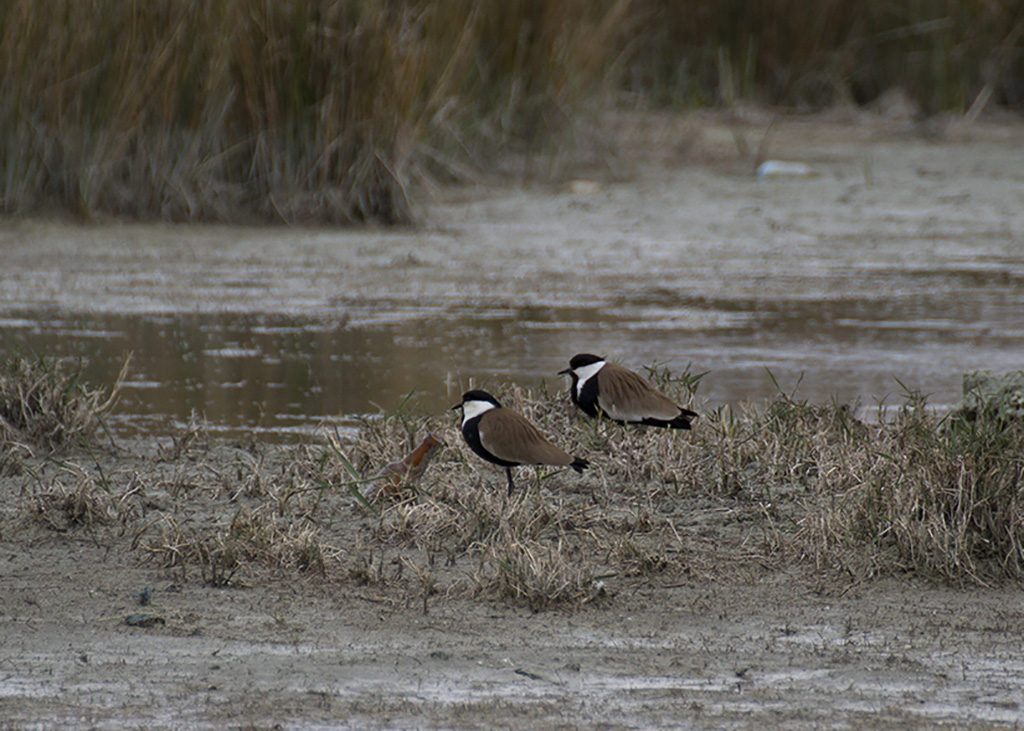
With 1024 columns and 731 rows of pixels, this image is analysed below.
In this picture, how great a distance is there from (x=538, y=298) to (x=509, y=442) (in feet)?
12.6

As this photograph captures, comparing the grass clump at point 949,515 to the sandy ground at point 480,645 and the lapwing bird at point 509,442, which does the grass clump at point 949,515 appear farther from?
the lapwing bird at point 509,442

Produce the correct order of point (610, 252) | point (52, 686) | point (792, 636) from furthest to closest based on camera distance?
point (610, 252) → point (792, 636) → point (52, 686)

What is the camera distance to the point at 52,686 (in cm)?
312

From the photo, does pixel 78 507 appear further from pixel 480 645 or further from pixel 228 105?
pixel 228 105

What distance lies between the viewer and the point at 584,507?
4.45 metres

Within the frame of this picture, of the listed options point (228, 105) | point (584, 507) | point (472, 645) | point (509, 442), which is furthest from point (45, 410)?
point (228, 105)

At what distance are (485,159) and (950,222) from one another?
11.5 ft

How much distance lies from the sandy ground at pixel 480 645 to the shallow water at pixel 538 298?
1.19 metres

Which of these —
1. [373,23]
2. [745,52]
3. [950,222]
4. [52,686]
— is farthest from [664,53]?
[52,686]

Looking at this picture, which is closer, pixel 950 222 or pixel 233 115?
pixel 233 115

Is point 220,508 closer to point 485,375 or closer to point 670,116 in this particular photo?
point 485,375

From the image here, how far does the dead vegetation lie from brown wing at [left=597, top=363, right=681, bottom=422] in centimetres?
22

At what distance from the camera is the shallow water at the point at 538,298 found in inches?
247

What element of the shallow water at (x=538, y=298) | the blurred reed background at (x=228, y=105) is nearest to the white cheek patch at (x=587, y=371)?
the shallow water at (x=538, y=298)
